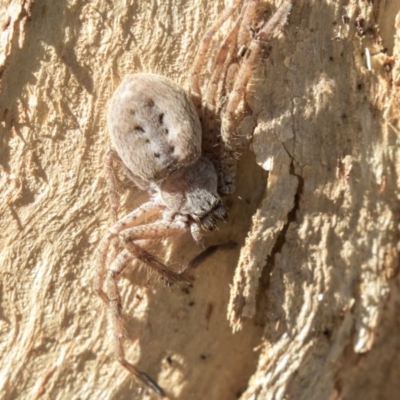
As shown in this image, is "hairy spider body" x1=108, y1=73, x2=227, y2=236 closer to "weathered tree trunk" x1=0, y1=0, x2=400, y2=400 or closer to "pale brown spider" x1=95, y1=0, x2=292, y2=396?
"pale brown spider" x1=95, y1=0, x2=292, y2=396

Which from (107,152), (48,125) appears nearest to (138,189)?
(107,152)

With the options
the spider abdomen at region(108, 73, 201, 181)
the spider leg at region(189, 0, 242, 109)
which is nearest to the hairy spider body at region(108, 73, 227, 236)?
the spider abdomen at region(108, 73, 201, 181)

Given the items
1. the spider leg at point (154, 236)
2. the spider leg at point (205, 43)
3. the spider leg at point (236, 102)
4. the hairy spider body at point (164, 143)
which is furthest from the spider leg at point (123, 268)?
the spider leg at point (205, 43)

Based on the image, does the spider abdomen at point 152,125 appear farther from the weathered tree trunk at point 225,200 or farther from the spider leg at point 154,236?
the spider leg at point 154,236

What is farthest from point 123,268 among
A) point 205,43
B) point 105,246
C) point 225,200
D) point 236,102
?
point 205,43

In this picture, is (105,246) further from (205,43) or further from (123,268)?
(205,43)

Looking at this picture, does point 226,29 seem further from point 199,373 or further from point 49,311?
point 199,373
